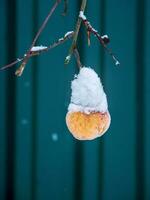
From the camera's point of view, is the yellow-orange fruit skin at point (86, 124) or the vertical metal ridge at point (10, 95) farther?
the vertical metal ridge at point (10, 95)

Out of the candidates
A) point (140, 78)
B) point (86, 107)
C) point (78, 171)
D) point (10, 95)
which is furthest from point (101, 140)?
point (86, 107)

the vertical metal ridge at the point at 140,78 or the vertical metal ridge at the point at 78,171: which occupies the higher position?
the vertical metal ridge at the point at 140,78

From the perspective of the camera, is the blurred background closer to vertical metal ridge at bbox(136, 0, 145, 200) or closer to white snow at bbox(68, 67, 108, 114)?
vertical metal ridge at bbox(136, 0, 145, 200)

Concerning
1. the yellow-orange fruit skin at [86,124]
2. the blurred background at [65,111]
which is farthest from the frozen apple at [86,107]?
the blurred background at [65,111]

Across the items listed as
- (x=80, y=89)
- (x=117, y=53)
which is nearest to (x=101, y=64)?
(x=117, y=53)

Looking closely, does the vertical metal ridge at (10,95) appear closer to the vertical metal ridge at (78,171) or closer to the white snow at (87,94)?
the vertical metal ridge at (78,171)

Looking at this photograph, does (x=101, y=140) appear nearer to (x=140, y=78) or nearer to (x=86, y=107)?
(x=140, y=78)

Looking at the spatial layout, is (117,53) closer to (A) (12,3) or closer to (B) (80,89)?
(A) (12,3)
